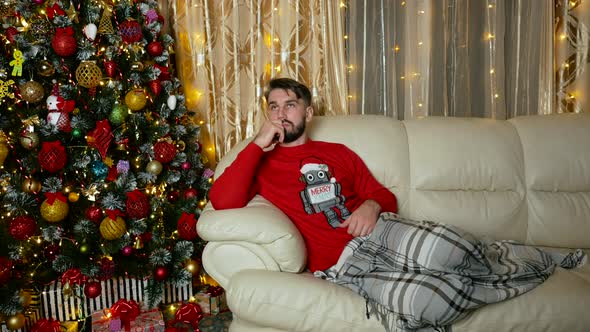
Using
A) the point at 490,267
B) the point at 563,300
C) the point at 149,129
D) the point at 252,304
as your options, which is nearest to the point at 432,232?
the point at 490,267

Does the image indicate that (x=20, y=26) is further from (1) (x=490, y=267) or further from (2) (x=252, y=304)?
(1) (x=490, y=267)

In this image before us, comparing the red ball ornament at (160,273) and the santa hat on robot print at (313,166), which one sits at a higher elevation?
the santa hat on robot print at (313,166)

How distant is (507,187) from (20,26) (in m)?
2.49

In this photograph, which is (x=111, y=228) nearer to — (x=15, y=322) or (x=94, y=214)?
(x=94, y=214)

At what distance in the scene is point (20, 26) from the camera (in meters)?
1.79

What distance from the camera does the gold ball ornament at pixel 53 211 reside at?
1.77 m

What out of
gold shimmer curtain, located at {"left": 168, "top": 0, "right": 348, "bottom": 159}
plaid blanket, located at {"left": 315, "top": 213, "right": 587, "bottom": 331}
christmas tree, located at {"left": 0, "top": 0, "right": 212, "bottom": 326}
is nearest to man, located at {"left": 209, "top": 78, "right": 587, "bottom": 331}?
plaid blanket, located at {"left": 315, "top": 213, "right": 587, "bottom": 331}

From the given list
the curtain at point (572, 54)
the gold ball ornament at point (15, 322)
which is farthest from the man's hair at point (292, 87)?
the curtain at point (572, 54)

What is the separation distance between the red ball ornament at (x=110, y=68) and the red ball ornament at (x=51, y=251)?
88 cm

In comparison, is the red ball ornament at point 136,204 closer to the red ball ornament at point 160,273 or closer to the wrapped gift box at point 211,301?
the red ball ornament at point 160,273

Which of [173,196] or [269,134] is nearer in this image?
[269,134]

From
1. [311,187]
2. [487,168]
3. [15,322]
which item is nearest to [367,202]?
[311,187]

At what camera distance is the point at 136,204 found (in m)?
1.88

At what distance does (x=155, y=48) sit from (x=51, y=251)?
3.73ft
